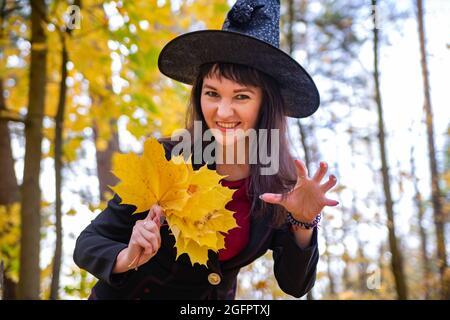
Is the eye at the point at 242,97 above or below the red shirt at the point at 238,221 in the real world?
above

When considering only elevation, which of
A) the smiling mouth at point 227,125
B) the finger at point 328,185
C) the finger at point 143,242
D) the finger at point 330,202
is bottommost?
the finger at point 143,242

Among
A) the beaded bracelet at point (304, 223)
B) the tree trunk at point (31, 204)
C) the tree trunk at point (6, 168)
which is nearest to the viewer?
the beaded bracelet at point (304, 223)

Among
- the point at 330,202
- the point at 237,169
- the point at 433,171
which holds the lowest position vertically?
the point at 330,202

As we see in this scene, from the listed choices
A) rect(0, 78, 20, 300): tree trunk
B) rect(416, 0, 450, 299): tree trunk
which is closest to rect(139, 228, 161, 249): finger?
rect(0, 78, 20, 300): tree trunk

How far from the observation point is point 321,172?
4.62 ft

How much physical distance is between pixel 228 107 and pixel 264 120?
191 millimetres

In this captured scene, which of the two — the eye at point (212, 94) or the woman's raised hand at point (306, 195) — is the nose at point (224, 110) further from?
the woman's raised hand at point (306, 195)

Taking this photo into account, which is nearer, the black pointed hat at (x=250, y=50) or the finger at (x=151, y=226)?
the finger at (x=151, y=226)

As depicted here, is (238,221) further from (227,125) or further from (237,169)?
(227,125)

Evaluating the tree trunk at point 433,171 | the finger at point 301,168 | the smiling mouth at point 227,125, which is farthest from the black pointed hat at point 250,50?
the tree trunk at point 433,171

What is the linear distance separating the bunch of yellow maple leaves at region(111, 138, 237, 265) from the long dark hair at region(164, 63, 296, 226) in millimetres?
468

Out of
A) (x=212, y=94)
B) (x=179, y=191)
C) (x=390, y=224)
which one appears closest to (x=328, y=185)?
(x=179, y=191)

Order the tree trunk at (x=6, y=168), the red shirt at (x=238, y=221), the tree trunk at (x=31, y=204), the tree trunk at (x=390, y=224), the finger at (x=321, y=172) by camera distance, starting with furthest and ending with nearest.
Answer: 1. the tree trunk at (x=6, y=168)
2. the tree trunk at (x=390, y=224)
3. the tree trunk at (x=31, y=204)
4. the red shirt at (x=238, y=221)
5. the finger at (x=321, y=172)

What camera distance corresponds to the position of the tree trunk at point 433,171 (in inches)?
197
